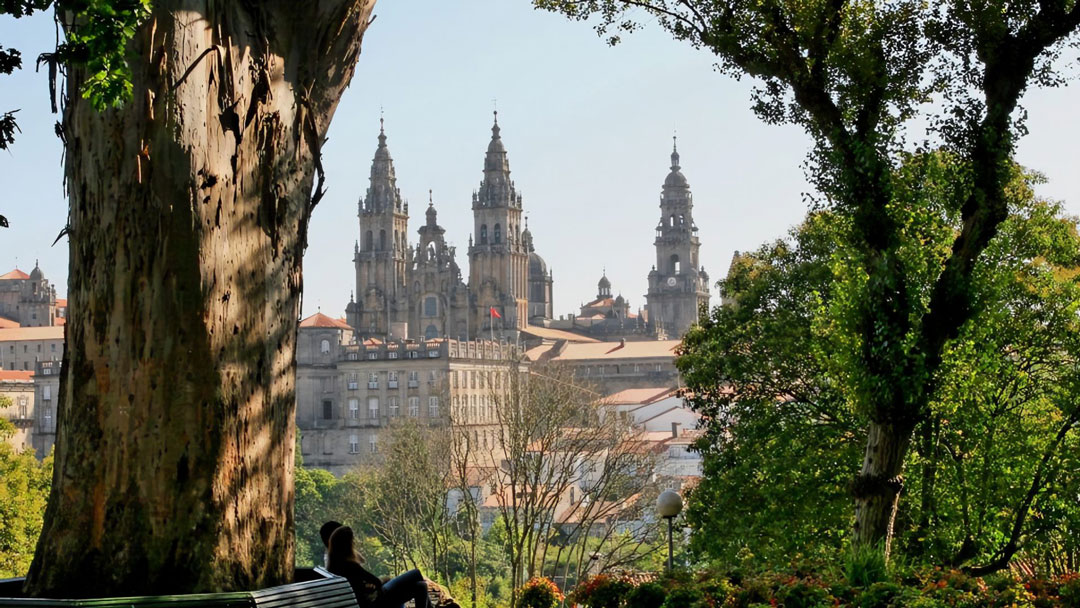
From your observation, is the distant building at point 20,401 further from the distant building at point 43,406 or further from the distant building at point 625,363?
the distant building at point 625,363

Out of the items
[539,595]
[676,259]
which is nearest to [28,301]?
[676,259]

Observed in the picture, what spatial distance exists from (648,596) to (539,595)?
175 inches

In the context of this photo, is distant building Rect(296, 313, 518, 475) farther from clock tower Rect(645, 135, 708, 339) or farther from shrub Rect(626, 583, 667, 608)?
shrub Rect(626, 583, 667, 608)

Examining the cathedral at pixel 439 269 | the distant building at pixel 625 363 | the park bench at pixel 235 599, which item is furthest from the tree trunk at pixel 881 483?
the cathedral at pixel 439 269

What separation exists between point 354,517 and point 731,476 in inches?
1327

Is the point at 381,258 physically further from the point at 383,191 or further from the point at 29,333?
the point at 29,333

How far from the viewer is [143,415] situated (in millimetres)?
3963

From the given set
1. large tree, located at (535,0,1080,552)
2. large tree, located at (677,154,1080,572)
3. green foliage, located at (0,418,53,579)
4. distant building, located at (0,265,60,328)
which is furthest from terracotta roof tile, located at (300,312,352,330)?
large tree, located at (535,0,1080,552)

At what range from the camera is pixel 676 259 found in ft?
400

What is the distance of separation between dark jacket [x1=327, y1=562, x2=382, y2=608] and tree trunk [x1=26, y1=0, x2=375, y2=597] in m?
1.13

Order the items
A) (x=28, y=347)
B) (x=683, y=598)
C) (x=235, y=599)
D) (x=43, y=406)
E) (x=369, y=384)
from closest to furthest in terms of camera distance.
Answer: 1. (x=235, y=599)
2. (x=683, y=598)
3. (x=43, y=406)
4. (x=369, y=384)
5. (x=28, y=347)

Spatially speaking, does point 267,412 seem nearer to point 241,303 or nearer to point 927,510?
point 241,303

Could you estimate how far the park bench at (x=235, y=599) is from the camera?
12.1 feet

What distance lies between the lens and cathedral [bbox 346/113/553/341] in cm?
10325
